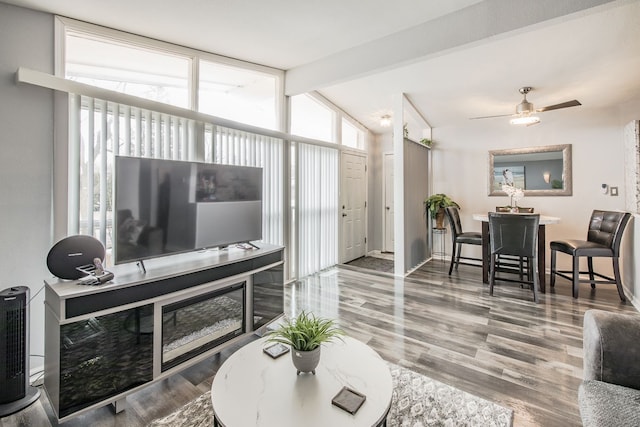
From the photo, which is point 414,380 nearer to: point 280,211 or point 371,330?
point 371,330

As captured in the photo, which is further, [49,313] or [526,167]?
[526,167]

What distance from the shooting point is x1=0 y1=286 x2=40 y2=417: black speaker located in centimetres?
169

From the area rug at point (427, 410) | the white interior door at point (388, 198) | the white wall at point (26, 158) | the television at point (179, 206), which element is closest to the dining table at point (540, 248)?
the white interior door at point (388, 198)

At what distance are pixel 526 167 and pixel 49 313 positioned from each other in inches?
234

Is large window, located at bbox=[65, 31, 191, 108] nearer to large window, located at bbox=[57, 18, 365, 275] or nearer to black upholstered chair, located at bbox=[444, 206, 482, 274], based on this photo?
large window, located at bbox=[57, 18, 365, 275]

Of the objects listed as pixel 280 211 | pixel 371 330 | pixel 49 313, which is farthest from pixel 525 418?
pixel 280 211

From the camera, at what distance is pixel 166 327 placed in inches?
78.6

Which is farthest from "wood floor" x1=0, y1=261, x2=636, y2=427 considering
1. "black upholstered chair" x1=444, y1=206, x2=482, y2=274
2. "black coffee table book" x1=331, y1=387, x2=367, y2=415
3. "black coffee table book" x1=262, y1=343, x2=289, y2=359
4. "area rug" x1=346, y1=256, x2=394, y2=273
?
"black coffee table book" x1=331, y1=387, x2=367, y2=415

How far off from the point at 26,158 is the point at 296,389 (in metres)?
2.32

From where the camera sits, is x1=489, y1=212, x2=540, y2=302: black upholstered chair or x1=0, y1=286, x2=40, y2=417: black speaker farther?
x1=489, y1=212, x2=540, y2=302: black upholstered chair

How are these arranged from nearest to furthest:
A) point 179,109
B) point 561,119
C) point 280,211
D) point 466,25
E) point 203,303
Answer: point 203,303 < point 466,25 < point 179,109 < point 280,211 < point 561,119

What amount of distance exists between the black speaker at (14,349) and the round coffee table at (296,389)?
1.32 m

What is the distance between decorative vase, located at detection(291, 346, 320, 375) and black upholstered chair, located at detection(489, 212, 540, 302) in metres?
3.10

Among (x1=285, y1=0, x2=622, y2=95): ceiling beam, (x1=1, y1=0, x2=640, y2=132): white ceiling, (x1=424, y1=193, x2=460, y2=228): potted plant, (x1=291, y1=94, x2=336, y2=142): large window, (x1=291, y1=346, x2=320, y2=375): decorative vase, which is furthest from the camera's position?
(x1=424, y1=193, x2=460, y2=228): potted plant
